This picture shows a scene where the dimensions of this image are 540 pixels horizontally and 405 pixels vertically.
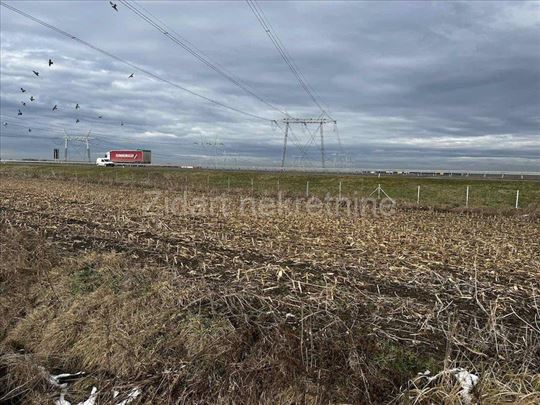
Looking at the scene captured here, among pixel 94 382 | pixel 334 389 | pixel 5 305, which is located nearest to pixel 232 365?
pixel 334 389

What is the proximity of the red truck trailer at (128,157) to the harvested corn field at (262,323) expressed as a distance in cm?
11070

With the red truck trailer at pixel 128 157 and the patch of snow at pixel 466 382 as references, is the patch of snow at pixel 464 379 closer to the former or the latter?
the patch of snow at pixel 466 382

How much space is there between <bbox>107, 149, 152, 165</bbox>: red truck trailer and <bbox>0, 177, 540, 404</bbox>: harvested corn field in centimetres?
11070

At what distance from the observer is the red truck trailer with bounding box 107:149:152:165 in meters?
120

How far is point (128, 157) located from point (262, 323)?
120 meters

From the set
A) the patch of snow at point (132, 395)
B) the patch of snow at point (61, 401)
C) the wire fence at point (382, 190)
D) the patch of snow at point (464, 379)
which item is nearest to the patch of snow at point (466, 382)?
the patch of snow at point (464, 379)

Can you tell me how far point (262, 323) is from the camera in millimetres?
7082

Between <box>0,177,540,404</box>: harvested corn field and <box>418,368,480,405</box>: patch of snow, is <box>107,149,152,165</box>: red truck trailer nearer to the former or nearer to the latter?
<box>0,177,540,404</box>: harvested corn field

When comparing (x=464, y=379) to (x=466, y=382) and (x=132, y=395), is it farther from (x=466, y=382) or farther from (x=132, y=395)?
(x=132, y=395)

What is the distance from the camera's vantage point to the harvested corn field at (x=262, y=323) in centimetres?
587

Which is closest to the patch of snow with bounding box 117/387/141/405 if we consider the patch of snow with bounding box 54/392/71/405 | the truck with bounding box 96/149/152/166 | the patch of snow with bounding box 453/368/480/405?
the patch of snow with bounding box 54/392/71/405

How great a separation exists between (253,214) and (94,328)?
51.6 ft

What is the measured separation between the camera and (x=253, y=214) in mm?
23359

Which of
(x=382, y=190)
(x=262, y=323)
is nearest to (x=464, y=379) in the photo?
(x=262, y=323)
